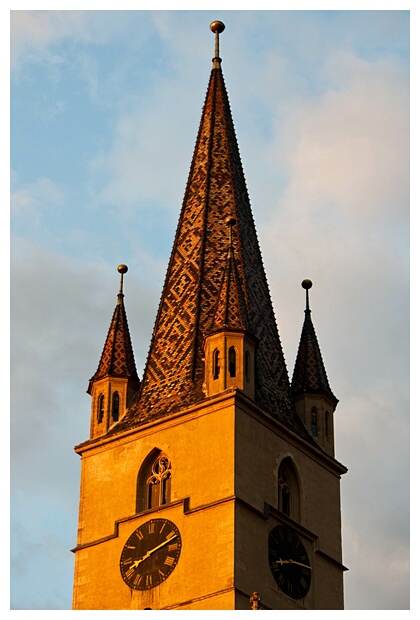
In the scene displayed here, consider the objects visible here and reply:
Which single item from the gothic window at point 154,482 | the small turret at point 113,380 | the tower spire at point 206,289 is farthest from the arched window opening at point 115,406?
the gothic window at point 154,482

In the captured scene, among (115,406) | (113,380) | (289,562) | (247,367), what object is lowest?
(289,562)

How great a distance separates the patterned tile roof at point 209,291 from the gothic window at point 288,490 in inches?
43.7

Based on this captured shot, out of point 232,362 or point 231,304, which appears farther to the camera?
point 231,304

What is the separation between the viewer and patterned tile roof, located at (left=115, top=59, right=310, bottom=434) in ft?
132

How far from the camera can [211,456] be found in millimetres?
37781

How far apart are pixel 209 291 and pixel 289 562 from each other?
7.12m

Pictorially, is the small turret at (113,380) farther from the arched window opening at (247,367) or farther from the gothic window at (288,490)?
the gothic window at (288,490)

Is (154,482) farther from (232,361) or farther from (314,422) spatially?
(314,422)

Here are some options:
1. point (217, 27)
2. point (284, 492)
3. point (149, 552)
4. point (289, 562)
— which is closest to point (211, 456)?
point (284, 492)

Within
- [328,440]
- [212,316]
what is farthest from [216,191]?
[328,440]

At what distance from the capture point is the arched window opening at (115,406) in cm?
4097

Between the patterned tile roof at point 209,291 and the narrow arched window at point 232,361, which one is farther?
the patterned tile roof at point 209,291

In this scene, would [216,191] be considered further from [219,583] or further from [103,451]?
[219,583]

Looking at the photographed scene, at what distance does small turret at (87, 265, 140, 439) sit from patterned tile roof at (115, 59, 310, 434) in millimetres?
403
